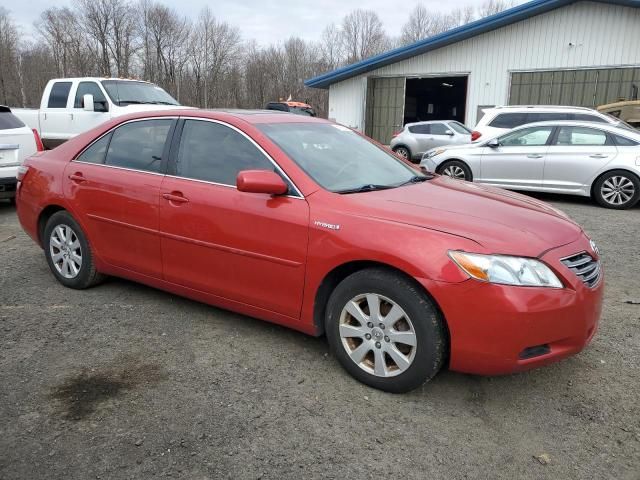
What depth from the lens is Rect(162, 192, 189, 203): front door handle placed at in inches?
142

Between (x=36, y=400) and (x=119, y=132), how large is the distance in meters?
2.23

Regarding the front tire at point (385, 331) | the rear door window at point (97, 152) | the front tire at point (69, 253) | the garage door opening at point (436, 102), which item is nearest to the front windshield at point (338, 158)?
the front tire at point (385, 331)

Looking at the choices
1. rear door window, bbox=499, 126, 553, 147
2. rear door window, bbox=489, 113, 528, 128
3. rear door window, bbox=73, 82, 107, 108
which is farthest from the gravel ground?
rear door window, bbox=489, 113, 528, 128

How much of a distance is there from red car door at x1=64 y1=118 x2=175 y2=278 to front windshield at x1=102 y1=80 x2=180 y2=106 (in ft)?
21.4

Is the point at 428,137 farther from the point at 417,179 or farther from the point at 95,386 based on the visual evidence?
the point at 95,386

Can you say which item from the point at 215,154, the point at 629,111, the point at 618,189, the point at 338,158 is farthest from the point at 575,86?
the point at 215,154

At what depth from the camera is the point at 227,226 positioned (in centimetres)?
339

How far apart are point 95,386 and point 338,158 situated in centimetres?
212

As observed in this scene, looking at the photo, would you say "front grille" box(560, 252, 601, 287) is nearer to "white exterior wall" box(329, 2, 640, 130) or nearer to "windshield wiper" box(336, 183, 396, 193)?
"windshield wiper" box(336, 183, 396, 193)

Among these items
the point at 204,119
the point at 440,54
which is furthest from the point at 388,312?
the point at 440,54

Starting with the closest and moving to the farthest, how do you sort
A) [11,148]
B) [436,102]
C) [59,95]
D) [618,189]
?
1. [11,148]
2. [618,189]
3. [59,95]
4. [436,102]

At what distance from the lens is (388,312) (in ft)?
9.45

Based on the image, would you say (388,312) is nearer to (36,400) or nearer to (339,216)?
(339,216)

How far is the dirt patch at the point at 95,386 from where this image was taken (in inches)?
110
